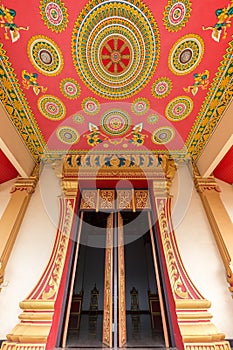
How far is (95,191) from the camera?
2.79 m

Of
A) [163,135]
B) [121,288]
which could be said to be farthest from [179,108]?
[121,288]

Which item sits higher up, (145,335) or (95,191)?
(95,191)

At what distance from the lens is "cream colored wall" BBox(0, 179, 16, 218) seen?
244 cm

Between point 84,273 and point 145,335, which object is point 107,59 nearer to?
point 84,273

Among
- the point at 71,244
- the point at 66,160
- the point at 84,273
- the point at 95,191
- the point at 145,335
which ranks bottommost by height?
the point at 145,335

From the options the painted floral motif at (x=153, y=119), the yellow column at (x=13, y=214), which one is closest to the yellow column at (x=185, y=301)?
the painted floral motif at (x=153, y=119)

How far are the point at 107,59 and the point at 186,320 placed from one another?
2587 mm

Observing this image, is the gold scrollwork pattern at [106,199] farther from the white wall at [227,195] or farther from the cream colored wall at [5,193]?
the white wall at [227,195]

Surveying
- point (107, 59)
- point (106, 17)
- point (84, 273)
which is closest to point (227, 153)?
point (107, 59)

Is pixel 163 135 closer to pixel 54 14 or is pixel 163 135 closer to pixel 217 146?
pixel 217 146

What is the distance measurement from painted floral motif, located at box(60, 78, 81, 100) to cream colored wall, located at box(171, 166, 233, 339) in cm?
182

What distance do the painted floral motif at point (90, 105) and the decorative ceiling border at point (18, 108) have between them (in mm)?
667

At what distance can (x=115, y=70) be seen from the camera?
1.94 metres

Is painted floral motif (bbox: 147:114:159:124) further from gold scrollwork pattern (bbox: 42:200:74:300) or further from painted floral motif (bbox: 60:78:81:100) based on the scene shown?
Answer: gold scrollwork pattern (bbox: 42:200:74:300)
